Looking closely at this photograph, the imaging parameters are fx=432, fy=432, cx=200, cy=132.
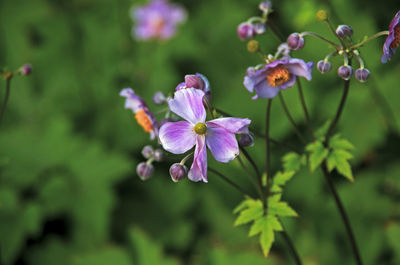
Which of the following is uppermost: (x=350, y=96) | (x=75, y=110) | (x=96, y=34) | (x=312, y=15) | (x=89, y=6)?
(x=89, y=6)

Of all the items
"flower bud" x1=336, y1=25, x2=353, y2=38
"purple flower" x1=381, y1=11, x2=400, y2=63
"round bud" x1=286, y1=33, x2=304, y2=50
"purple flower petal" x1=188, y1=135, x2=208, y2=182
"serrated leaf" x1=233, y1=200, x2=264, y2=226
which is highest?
"round bud" x1=286, y1=33, x2=304, y2=50

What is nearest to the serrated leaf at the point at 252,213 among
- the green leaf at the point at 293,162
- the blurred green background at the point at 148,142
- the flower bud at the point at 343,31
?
the green leaf at the point at 293,162

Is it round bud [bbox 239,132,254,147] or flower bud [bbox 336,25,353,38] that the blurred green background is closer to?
flower bud [bbox 336,25,353,38]

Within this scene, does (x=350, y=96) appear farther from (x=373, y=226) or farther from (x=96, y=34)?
(x=96, y=34)

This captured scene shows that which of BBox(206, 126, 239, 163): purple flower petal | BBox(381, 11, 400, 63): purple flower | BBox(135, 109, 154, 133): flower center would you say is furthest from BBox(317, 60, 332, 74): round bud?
BBox(135, 109, 154, 133): flower center

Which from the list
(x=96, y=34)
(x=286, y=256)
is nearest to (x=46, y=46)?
(x=96, y=34)

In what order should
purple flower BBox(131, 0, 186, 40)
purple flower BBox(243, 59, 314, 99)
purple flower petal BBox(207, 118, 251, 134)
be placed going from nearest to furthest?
purple flower petal BBox(207, 118, 251, 134) → purple flower BBox(243, 59, 314, 99) → purple flower BBox(131, 0, 186, 40)

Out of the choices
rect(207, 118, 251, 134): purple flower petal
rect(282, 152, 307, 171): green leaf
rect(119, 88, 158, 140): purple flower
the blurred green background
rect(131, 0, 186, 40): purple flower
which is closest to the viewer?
rect(207, 118, 251, 134): purple flower petal
